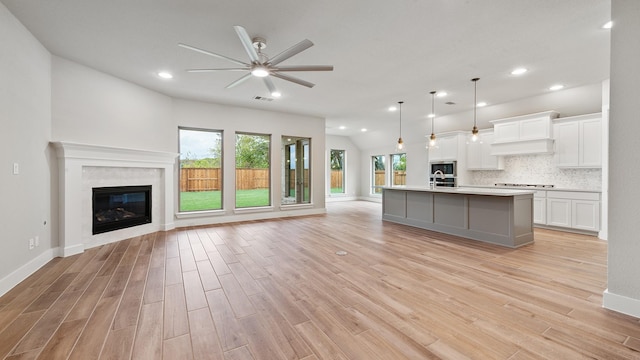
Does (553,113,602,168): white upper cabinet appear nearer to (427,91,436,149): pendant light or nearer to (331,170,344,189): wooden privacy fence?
(427,91,436,149): pendant light

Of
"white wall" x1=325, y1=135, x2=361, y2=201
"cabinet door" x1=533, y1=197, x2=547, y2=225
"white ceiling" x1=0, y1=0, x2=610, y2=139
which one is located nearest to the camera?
"white ceiling" x1=0, y1=0, x2=610, y2=139

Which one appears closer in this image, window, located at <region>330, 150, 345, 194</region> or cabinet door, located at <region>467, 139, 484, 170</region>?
cabinet door, located at <region>467, 139, 484, 170</region>

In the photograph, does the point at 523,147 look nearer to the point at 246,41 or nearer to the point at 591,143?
the point at 591,143

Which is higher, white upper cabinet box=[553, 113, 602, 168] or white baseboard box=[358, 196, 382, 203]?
white upper cabinet box=[553, 113, 602, 168]

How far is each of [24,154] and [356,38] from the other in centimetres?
421

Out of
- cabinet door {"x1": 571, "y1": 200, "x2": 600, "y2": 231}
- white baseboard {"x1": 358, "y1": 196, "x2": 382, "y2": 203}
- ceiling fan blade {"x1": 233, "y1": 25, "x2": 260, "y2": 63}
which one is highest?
ceiling fan blade {"x1": 233, "y1": 25, "x2": 260, "y2": 63}

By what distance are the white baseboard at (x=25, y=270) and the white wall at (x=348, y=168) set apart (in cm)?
905

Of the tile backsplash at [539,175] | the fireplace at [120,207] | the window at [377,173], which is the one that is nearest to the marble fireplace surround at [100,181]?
the fireplace at [120,207]

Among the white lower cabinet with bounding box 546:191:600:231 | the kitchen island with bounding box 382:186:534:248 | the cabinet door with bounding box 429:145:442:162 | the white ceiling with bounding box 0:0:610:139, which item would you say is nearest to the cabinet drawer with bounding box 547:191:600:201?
the white lower cabinet with bounding box 546:191:600:231

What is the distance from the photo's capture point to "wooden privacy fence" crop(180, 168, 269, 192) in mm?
6234

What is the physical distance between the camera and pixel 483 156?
705 centimetres

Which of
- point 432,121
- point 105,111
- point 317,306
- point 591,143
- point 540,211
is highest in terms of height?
point 432,121

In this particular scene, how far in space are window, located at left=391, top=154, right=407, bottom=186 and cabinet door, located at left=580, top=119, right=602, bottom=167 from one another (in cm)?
536

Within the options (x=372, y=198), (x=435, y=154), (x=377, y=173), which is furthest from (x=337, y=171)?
(x=435, y=154)
